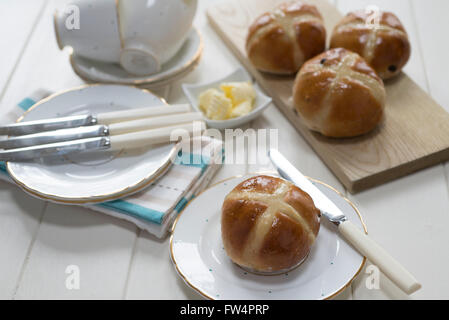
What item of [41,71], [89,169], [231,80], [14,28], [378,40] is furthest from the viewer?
[14,28]

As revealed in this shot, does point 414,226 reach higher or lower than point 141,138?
lower

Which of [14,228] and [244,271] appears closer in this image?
[244,271]

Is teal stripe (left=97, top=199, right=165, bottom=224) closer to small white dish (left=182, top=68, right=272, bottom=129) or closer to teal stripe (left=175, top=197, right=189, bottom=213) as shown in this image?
teal stripe (left=175, top=197, right=189, bottom=213)

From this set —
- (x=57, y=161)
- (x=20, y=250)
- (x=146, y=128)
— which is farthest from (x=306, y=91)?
(x=20, y=250)

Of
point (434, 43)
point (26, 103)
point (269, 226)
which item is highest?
point (26, 103)

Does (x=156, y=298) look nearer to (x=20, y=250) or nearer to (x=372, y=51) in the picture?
(x=20, y=250)

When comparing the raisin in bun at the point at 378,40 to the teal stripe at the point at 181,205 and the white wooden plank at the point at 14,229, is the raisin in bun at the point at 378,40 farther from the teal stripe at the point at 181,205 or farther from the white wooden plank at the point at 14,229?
the white wooden plank at the point at 14,229

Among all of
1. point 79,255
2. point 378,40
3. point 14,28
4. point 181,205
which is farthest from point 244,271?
point 14,28

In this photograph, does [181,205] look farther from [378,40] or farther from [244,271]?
[378,40]
